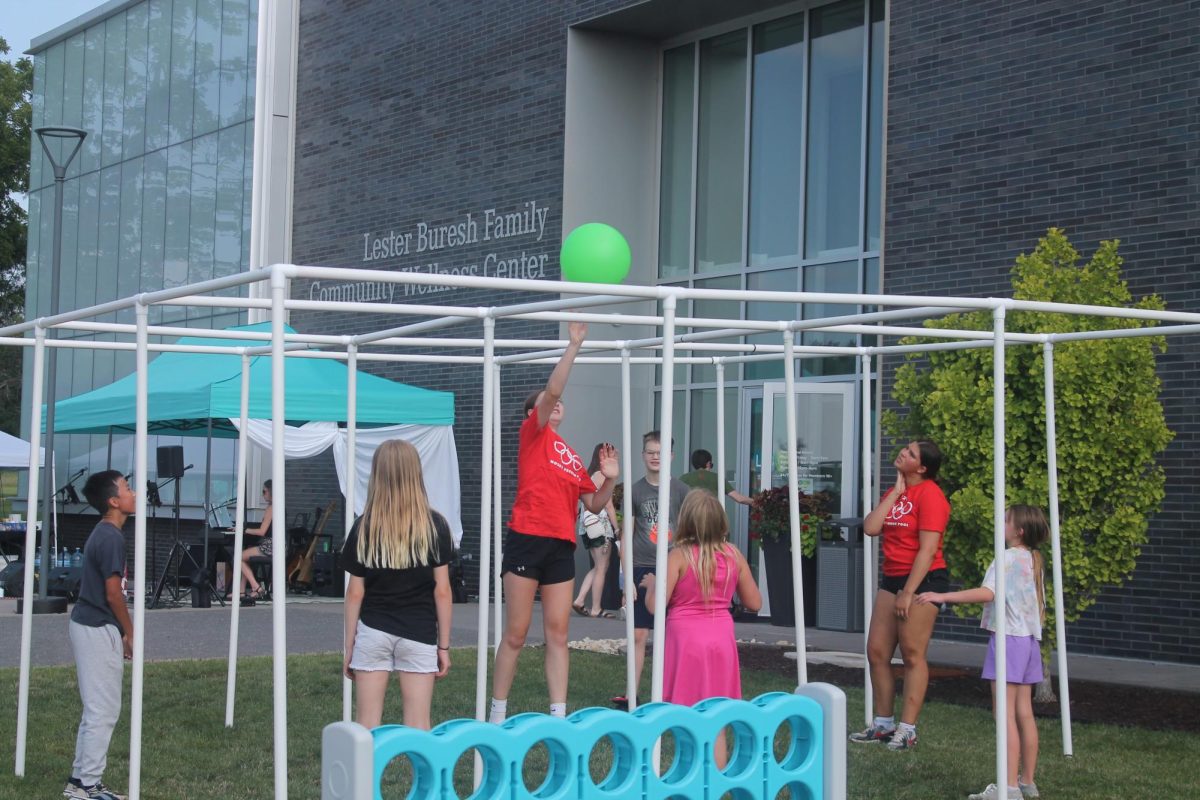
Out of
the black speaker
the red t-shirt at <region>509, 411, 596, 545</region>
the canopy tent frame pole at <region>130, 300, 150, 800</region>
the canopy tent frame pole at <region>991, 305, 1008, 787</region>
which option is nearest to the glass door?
the black speaker

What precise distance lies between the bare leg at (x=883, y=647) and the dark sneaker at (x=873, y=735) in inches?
3.4

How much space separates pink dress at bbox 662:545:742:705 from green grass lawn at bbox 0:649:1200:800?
3.73ft

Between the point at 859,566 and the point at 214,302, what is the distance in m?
→ 9.62

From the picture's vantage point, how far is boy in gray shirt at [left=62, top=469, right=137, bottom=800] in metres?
6.75

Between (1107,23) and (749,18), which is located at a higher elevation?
(749,18)

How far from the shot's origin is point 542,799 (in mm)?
4633

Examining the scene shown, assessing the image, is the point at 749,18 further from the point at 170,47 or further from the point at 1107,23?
the point at 170,47

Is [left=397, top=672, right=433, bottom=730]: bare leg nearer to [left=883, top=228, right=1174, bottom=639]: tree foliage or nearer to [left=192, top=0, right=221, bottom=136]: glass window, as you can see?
[left=883, top=228, right=1174, bottom=639]: tree foliage

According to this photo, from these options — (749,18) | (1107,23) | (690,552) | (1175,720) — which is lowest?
(1175,720)

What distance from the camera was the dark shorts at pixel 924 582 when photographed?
8195 millimetres

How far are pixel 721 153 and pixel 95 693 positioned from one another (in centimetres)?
1239

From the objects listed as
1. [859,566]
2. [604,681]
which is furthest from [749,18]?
[604,681]

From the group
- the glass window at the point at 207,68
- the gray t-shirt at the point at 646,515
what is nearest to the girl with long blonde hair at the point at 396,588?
the gray t-shirt at the point at 646,515

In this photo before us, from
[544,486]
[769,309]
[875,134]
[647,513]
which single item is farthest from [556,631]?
[769,309]
